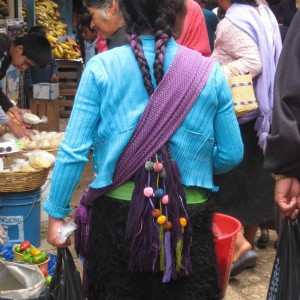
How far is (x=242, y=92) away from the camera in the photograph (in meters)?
4.04

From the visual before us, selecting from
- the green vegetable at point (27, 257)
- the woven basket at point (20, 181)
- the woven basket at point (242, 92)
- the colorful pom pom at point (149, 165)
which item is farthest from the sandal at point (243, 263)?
the colorful pom pom at point (149, 165)

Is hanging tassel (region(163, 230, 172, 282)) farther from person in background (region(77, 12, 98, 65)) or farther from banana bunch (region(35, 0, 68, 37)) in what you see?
banana bunch (region(35, 0, 68, 37))

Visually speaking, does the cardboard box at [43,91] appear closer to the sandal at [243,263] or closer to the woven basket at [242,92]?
the sandal at [243,263]

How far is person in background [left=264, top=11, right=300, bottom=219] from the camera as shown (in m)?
2.40

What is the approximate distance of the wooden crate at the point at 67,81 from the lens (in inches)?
407

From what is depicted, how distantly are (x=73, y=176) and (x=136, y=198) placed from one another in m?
0.25

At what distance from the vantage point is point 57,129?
8.93 meters

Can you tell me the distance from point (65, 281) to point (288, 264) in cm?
91

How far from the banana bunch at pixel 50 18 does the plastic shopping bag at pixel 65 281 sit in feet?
28.7

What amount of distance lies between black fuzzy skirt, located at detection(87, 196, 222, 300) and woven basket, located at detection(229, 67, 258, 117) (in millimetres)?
1435

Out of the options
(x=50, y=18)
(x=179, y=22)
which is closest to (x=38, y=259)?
(x=179, y=22)

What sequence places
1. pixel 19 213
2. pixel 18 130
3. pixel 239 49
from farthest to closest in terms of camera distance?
pixel 18 130
pixel 19 213
pixel 239 49

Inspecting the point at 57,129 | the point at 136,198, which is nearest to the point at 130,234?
the point at 136,198

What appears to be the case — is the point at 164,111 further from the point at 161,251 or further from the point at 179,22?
the point at 161,251
